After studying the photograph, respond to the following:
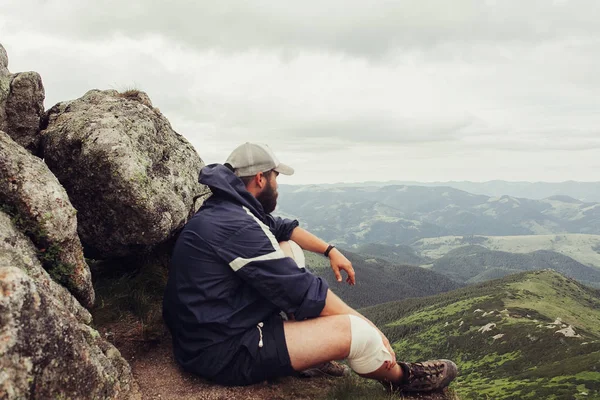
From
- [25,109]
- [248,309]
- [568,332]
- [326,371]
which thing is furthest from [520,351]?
[25,109]

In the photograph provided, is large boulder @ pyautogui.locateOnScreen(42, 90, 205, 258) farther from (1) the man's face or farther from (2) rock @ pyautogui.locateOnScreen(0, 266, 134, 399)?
(2) rock @ pyautogui.locateOnScreen(0, 266, 134, 399)

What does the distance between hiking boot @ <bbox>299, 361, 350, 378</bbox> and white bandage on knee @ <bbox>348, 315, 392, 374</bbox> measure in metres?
1.79

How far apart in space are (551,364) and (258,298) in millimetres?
170890

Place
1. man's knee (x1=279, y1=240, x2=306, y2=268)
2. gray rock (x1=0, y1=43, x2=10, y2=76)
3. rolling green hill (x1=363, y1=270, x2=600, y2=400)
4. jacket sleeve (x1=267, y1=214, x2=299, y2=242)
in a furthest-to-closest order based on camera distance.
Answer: rolling green hill (x1=363, y1=270, x2=600, y2=400), gray rock (x1=0, y1=43, x2=10, y2=76), jacket sleeve (x1=267, y1=214, x2=299, y2=242), man's knee (x1=279, y1=240, x2=306, y2=268)

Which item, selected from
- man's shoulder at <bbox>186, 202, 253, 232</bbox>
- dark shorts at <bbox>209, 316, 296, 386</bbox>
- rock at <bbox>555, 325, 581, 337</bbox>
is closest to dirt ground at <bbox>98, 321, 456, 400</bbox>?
dark shorts at <bbox>209, 316, 296, 386</bbox>

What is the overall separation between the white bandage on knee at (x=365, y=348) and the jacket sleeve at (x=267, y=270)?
0.88 metres

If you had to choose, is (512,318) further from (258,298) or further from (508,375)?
(258,298)

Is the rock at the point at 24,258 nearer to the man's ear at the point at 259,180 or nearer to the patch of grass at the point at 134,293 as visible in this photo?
the patch of grass at the point at 134,293

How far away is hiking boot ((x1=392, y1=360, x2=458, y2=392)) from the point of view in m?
7.16

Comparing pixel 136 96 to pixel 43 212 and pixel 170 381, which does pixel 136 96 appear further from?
pixel 170 381

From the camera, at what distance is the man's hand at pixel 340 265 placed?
8555 millimetres

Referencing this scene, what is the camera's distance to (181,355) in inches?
274

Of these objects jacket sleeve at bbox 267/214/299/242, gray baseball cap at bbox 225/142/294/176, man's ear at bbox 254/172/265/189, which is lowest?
jacket sleeve at bbox 267/214/299/242

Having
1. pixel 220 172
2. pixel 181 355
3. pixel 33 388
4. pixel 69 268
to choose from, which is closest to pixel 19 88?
pixel 69 268
